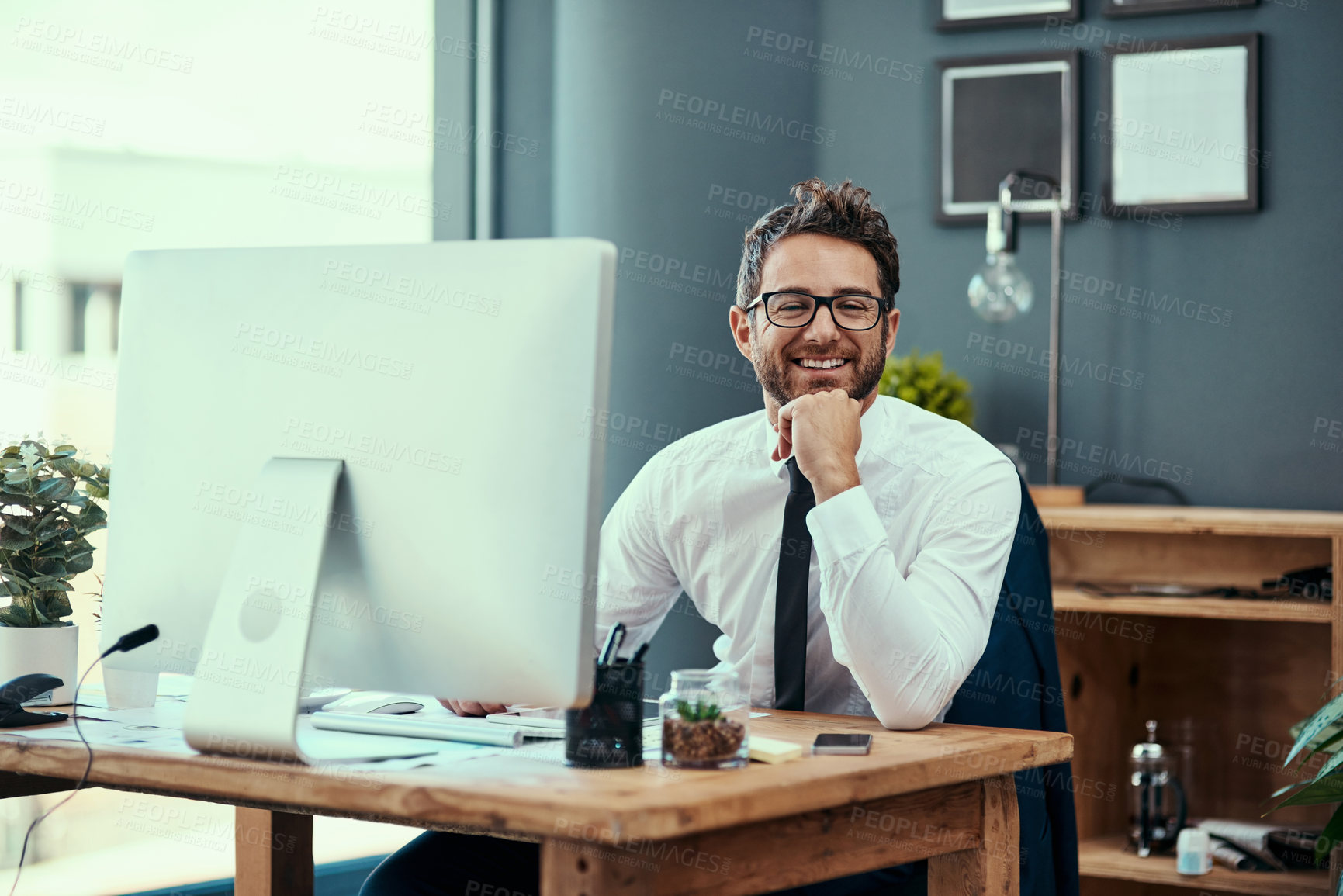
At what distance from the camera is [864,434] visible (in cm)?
195

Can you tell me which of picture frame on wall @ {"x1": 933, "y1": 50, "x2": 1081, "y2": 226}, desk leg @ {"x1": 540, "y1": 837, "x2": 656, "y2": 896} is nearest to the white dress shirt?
desk leg @ {"x1": 540, "y1": 837, "x2": 656, "y2": 896}

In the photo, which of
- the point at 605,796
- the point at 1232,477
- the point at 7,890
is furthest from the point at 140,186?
the point at 1232,477

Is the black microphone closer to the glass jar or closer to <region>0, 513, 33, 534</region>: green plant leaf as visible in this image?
<region>0, 513, 33, 534</region>: green plant leaf

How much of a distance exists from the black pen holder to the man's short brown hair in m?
0.91

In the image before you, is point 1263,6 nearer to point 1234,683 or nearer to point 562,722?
point 1234,683

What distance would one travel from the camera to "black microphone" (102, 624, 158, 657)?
1.32 metres

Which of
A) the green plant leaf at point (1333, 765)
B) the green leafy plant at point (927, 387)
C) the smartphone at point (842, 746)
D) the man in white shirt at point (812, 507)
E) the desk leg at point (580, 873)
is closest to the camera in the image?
the desk leg at point (580, 873)

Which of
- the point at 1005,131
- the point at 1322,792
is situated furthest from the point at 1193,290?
the point at 1322,792

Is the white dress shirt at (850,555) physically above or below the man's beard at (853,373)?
below

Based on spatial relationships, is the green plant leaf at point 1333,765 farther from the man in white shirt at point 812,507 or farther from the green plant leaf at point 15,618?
the green plant leaf at point 15,618

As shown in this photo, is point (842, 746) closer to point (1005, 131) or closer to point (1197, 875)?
point (1197, 875)

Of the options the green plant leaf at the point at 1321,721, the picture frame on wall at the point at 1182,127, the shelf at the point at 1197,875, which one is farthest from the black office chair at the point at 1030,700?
the picture frame on wall at the point at 1182,127

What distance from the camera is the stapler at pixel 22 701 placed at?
1442 mm

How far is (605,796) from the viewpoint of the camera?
1060mm
